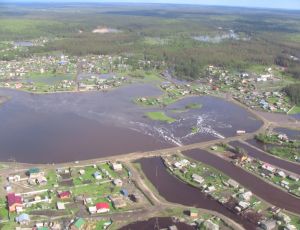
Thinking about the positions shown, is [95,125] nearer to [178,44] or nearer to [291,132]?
[291,132]

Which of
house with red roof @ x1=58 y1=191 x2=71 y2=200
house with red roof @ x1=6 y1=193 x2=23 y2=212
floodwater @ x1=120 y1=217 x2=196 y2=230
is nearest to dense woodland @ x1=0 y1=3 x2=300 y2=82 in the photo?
house with red roof @ x1=58 y1=191 x2=71 y2=200

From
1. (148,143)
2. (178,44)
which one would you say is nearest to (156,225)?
(148,143)

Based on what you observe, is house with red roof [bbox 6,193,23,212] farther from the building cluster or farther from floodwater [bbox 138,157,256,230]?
floodwater [bbox 138,157,256,230]

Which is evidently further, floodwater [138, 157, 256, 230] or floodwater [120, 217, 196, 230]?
floodwater [138, 157, 256, 230]

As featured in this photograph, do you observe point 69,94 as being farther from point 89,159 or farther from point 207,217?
point 207,217

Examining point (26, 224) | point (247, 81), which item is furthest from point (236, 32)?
point (26, 224)

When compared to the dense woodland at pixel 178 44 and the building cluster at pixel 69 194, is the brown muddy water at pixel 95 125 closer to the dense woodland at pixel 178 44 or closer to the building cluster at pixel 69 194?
the building cluster at pixel 69 194

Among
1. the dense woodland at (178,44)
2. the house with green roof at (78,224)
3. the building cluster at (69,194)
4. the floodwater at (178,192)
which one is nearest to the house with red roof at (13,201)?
the building cluster at (69,194)
